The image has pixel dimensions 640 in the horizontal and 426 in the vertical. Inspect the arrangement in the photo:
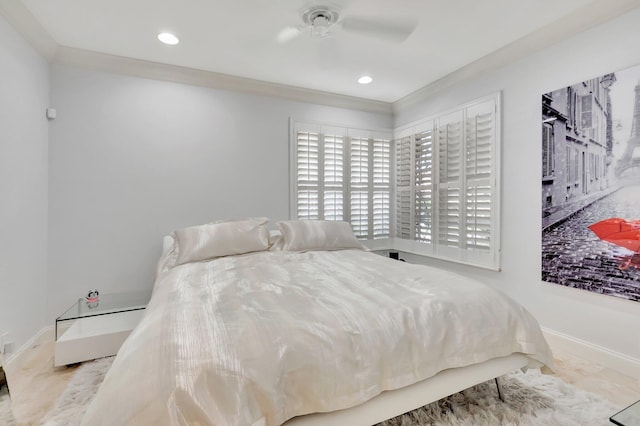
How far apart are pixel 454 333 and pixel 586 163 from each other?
5.90 feet

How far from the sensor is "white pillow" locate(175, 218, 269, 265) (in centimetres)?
258

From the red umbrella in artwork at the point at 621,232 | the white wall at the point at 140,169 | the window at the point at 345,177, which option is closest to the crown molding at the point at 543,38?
the window at the point at 345,177

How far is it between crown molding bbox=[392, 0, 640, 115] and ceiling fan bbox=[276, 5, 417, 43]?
3.17 ft

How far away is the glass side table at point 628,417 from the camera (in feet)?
3.54

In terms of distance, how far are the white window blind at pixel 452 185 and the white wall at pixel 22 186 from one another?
12.5 ft

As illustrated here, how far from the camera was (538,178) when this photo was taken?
2570mm

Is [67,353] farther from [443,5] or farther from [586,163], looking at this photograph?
[586,163]

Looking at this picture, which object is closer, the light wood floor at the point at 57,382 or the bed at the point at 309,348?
the bed at the point at 309,348

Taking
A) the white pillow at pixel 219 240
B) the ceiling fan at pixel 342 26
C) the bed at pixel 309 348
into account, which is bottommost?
the bed at pixel 309 348

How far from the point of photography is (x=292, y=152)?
145 inches

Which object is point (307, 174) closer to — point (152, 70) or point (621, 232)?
point (152, 70)

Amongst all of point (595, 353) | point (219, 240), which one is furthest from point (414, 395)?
point (219, 240)

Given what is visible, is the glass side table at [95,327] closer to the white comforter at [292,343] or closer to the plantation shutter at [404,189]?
the white comforter at [292,343]

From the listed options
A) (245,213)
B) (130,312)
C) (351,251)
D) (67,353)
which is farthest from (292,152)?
(67,353)
